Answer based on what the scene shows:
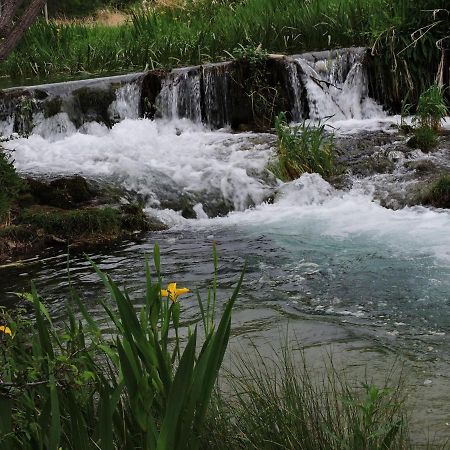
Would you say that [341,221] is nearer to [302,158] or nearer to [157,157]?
[302,158]

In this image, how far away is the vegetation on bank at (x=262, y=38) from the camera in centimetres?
1140

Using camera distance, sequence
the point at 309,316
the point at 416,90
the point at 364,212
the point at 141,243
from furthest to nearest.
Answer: the point at 416,90 < the point at 364,212 < the point at 141,243 < the point at 309,316

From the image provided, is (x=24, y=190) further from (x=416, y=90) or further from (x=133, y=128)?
(x=416, y=90)

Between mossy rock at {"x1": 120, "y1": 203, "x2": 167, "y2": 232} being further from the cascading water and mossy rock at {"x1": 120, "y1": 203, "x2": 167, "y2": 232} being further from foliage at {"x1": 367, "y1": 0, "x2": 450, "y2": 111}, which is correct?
foliage at {"x1": 367, "y1": 0, "x2": 450, "y2": 111}

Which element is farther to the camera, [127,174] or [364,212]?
[127,174]

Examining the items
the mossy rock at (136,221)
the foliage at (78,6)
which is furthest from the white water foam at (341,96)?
the foliage at (78,6)

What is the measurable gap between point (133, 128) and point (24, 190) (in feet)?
11.9

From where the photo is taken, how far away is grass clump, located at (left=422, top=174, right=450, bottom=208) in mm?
7852

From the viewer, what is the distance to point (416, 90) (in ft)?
38.0

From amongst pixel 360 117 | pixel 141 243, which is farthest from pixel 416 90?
pixel 141 243

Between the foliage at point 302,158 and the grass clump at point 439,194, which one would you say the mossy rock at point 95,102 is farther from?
the grass clump at point 439,194

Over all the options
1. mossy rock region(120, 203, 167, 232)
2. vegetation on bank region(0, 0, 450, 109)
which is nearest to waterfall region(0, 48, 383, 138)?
vegetation on bank region(0, 0, 450, 109)

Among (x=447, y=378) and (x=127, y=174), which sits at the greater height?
(x=127, y=174)

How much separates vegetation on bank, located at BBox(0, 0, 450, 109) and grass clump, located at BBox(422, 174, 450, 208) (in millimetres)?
3776
